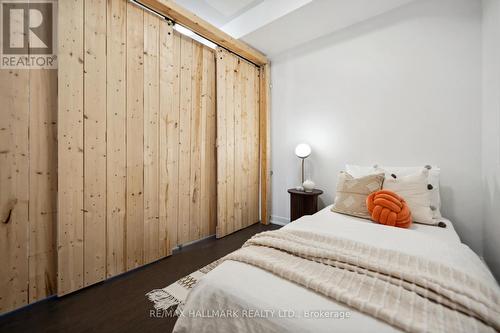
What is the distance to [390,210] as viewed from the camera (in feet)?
5.30

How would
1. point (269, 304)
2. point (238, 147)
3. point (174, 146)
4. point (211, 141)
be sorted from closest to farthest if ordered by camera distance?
point (269, 304) → point (174, 146) → point (211, 141) → point (238, 147)

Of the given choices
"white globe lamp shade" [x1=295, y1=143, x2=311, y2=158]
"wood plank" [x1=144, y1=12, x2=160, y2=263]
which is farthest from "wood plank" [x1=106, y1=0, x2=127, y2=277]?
"white globe lamp shade" [x1=295, y1=143, x2=311, y2=158]

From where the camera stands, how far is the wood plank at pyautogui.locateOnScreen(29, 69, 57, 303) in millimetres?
1490

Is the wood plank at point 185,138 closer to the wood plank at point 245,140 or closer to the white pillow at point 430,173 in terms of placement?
the wood plank at point 245,140

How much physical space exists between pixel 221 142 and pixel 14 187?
189 cm

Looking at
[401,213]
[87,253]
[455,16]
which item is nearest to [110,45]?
[87,253]

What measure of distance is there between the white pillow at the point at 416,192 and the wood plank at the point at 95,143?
2.55 meters

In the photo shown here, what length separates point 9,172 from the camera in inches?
55.5

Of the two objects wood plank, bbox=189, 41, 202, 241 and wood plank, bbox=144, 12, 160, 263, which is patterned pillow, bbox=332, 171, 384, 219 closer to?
wood plank, bbox=189, 41, 202, 241

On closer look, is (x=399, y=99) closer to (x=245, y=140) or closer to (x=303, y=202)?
(x=303, y=202)

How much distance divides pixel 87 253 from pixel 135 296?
539mm

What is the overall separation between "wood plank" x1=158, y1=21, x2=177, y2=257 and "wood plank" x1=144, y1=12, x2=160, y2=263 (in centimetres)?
4

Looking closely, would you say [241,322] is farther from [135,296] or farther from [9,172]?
[9,172]

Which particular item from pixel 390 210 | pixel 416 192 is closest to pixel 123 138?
pixel 390 210
